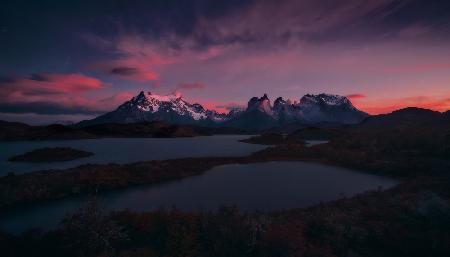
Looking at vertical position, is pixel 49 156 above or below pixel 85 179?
above

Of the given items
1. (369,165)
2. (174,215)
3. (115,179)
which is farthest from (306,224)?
(369,165)

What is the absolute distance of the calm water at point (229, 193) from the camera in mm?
29375

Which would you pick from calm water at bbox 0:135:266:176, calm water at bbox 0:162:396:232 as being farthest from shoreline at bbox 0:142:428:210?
calm water at bbox 0:135:266:176

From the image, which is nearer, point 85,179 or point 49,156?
point 85,179

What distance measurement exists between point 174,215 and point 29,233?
12.1m

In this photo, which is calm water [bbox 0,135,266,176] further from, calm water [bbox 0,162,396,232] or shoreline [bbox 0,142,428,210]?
calm water [bbox 0,162,396,232]

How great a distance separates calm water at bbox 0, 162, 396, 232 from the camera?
29.4m

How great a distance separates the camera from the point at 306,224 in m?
20.9

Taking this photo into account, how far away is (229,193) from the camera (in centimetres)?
3572

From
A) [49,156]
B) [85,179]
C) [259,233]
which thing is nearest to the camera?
[259,233]

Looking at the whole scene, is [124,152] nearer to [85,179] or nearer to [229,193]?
[85,179]

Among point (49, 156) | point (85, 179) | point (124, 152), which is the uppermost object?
point (49, 156)

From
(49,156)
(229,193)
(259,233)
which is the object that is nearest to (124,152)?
(49,156)

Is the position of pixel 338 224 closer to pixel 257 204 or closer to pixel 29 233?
pixel 257 204
